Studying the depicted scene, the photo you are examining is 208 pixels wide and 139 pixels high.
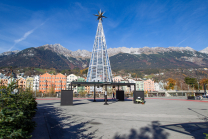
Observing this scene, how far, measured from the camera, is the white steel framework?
3556 centimetres

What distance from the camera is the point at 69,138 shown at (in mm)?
6469

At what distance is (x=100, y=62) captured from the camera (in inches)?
1495

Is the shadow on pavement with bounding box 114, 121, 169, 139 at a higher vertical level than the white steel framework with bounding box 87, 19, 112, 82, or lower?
lower

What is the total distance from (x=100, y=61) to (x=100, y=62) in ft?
2.09

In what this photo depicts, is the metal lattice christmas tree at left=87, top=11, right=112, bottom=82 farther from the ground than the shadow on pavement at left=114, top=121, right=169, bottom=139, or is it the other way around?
the metal lattice christmas tree at left=87, top=11, right=112, bottom=82

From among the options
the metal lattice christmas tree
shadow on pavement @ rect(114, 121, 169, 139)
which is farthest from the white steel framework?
shadow on pavement @ rect(114, 121, 169, 139)

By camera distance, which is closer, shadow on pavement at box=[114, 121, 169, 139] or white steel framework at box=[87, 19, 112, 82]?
shadow on pavement at box=[114, 121, 169, 139]

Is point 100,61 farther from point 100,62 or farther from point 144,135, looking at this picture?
point 144,135

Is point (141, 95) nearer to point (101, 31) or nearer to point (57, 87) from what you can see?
point (101, 31)

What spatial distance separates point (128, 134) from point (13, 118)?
5126 millimetres

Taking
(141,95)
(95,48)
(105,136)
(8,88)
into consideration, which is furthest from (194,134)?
(95,48)

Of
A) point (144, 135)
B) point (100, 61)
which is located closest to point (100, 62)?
point (100, 61)

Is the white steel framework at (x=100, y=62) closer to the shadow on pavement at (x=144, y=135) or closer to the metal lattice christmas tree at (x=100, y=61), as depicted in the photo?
the metal lattice christmas tree at (x=100, y=61)

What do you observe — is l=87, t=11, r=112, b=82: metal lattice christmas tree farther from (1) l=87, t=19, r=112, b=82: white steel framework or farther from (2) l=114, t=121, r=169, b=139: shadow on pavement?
(2) l=114, t=121, r=169, b=139: shadow on pavement
